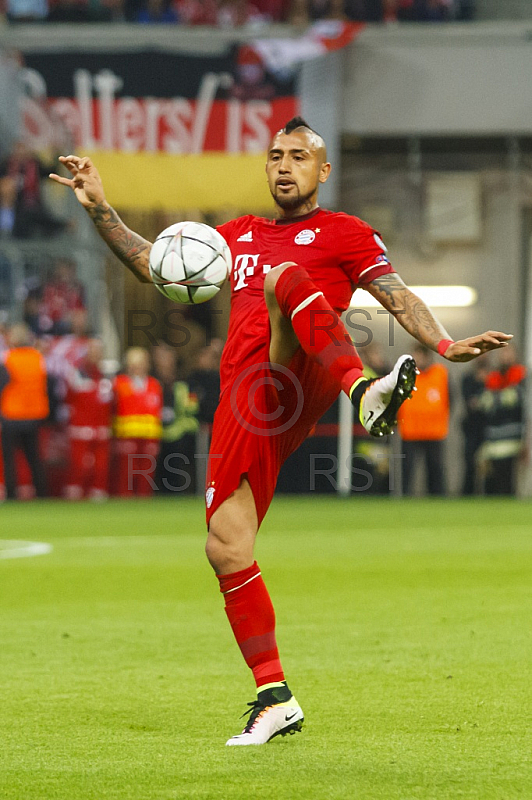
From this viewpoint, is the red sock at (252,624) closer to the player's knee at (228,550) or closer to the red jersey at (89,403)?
the player's knee at (228,550)

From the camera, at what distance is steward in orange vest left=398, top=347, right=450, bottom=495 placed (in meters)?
17.8

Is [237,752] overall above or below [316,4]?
below

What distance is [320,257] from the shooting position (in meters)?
4.92

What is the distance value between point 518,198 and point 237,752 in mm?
17544

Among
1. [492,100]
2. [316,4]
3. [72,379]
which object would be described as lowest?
[72,379]

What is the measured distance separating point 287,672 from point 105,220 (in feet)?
7.07

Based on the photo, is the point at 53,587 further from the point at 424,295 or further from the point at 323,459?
the point at 424,295

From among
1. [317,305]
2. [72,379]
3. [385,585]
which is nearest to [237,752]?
[317,305]

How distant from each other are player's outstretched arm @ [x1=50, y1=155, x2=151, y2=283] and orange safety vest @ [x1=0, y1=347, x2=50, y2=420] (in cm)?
1195

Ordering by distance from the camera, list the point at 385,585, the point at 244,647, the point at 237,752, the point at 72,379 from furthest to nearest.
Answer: the point at 72,379 → the point at 385,585 → the point at 244,647 → the point at 237,752

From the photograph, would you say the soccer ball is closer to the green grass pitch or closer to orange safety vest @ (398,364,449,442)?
→ the green grass pitch

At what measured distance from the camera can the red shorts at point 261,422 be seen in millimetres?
4734

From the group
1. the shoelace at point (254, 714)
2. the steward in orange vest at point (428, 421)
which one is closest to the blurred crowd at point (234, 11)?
the steward in orange vest at point (428, 421)

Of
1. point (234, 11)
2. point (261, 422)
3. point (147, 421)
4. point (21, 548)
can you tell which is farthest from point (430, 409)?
point (261, 422)
